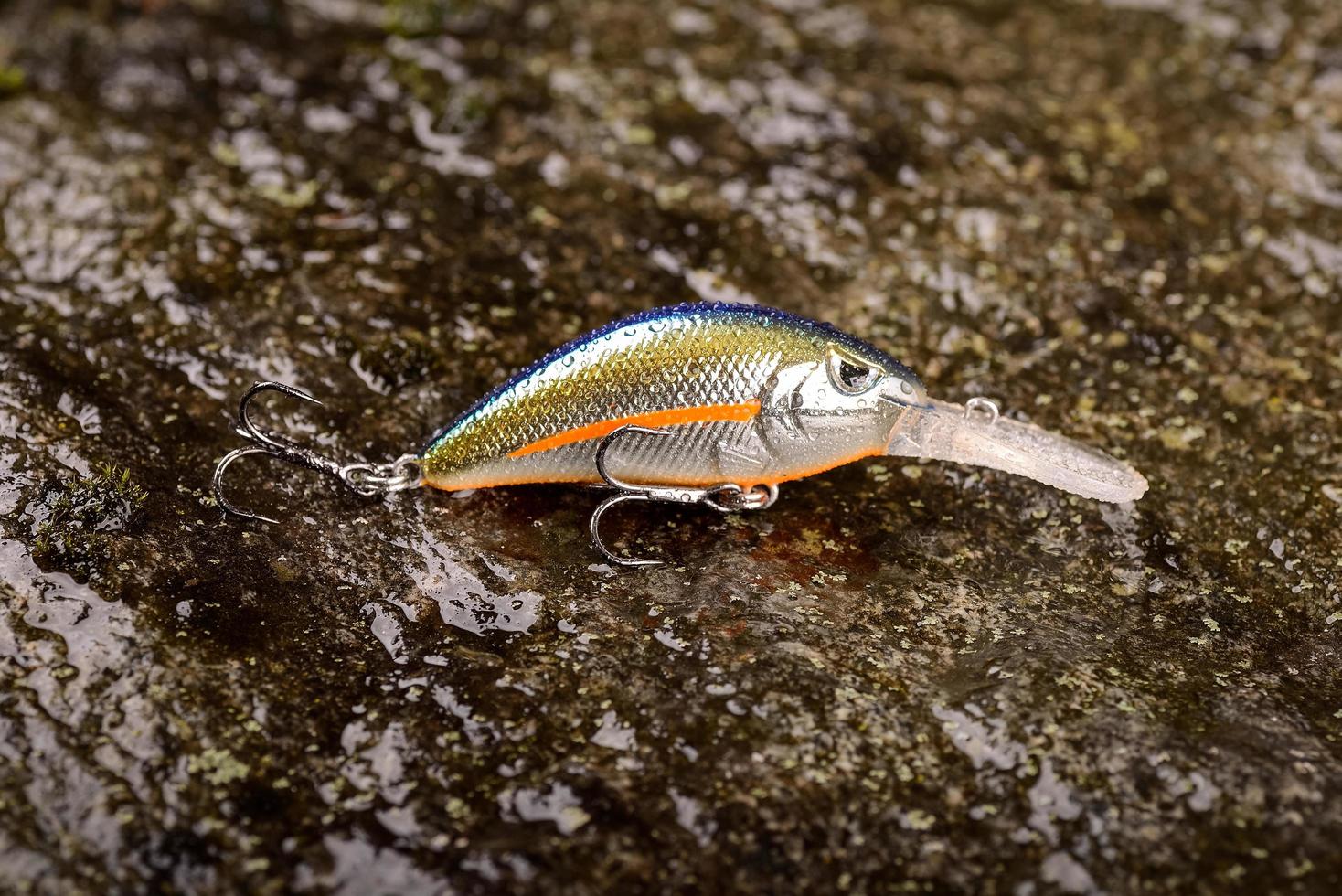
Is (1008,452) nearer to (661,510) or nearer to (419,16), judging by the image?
(661,510)

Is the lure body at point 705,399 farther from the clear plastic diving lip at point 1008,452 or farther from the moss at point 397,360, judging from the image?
the moss at point 397,360

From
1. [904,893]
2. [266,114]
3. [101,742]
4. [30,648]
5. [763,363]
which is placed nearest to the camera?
[904,893]

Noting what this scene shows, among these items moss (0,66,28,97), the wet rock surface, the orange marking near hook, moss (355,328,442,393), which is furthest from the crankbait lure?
moss (0,66,28,97)

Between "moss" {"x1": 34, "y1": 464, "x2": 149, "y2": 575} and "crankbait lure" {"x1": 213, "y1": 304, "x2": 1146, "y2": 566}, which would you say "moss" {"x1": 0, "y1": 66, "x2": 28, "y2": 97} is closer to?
"moss" {"x1": 34, "y1": 464, "x2": 149, "y2": 575}

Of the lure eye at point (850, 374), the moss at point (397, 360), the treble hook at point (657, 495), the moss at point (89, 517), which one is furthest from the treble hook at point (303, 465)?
the lure eye at point (850, 374)

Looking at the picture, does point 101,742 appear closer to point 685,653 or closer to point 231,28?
point 685,653

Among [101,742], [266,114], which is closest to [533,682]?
[101,742]

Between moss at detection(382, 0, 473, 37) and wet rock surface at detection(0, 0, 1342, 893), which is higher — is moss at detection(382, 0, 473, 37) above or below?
above
